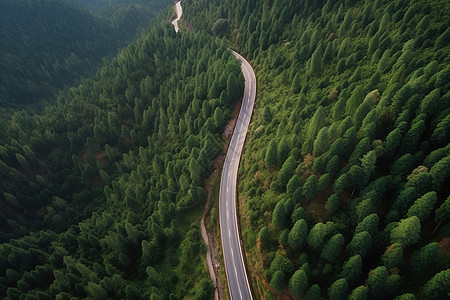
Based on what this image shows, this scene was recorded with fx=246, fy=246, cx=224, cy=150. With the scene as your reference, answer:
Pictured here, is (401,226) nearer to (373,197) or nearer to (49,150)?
(373,197)

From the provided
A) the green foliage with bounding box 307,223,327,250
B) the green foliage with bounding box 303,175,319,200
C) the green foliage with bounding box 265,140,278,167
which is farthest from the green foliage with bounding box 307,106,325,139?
the green foliage with bounding box 307,223,327,250

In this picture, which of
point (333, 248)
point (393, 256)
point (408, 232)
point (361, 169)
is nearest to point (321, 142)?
point (361, 169)

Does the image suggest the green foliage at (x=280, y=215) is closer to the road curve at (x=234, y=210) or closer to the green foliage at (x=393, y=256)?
the road curve at (x=234, y=210)

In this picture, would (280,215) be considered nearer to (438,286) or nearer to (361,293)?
(361,293)

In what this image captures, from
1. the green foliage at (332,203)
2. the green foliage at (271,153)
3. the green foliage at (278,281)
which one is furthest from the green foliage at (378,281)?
the green foliage at (271,153)

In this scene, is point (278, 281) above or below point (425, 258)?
below

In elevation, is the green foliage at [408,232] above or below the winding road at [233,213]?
above
